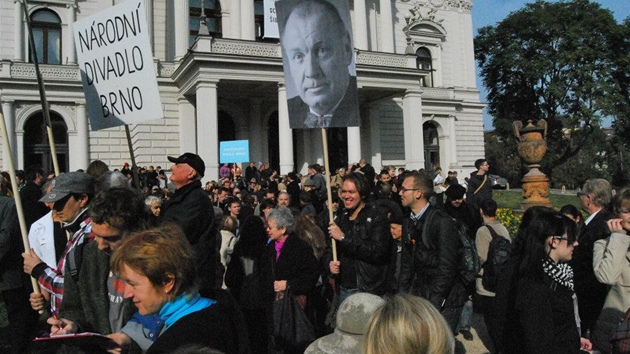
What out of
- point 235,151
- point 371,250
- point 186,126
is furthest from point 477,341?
point 186,126

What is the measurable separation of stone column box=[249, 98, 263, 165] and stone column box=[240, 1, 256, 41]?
127 inches

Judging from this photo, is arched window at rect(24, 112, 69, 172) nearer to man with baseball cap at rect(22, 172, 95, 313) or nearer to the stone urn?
the stone urn

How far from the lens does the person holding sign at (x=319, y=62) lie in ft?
18.7

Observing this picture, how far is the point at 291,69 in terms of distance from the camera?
231 inches

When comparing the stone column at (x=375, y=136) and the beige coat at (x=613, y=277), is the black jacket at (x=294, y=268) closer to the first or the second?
the beige coat at (x=613, y=277)

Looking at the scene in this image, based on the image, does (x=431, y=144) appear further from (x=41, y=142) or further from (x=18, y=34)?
(x=18, y=34)

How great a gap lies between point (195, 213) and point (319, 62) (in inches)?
97.0

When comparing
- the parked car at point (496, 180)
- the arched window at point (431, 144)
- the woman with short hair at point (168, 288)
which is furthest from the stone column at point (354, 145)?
the woman with short hair at point (168, 288)

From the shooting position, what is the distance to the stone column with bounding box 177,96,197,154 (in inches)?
926

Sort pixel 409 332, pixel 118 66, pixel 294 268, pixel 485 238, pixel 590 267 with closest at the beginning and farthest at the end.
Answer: pixel 409 332, pixel 590 267, pixel 294 268, pixel 118 66, pixel 485 238

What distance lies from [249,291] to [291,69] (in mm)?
2544

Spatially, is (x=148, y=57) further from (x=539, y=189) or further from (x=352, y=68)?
→ (x=539, y=189)

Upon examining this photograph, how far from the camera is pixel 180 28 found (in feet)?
79.7

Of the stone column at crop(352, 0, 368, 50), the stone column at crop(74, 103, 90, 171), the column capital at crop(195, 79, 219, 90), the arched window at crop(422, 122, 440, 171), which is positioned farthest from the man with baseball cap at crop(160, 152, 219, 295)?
the arched window at crop(422, 122, 440, 171)
